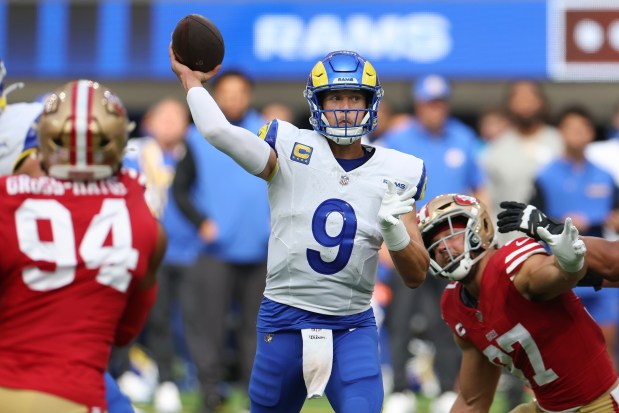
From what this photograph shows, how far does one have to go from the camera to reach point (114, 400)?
397 centimetres

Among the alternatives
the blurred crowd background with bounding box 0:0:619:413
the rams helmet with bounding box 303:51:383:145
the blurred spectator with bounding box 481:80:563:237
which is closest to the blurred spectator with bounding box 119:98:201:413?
the blurred crowd background with bounding box 0:0:619:413

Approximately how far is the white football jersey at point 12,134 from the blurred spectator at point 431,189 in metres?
3.23

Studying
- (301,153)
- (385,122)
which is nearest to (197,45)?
(301,153)

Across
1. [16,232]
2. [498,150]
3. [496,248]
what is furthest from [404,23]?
[16,232]

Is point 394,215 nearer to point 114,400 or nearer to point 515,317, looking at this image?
point 515,317

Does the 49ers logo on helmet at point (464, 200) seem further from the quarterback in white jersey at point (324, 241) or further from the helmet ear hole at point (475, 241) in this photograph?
the quarterback in white jersey at point (324, 241)

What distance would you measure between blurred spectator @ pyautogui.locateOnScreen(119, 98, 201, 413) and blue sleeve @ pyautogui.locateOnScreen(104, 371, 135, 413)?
12.1ft

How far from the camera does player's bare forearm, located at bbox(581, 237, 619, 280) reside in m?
4.56

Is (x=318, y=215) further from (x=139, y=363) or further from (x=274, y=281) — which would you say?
(x=139, y=363)

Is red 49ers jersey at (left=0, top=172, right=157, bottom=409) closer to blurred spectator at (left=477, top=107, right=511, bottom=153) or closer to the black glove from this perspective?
the black glove

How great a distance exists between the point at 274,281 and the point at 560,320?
1.11m

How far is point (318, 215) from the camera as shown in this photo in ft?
15.1

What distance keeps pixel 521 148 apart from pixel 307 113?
2699mm

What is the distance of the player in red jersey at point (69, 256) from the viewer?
3.61 m
